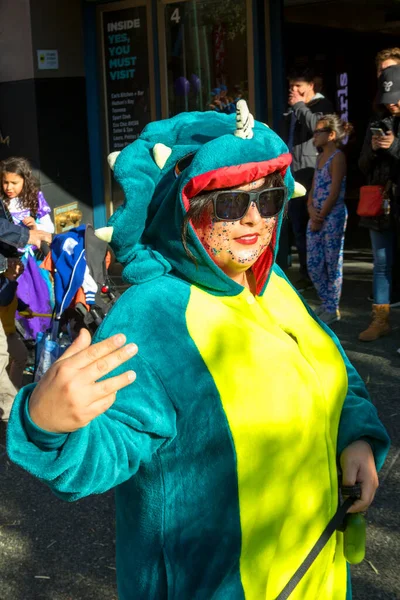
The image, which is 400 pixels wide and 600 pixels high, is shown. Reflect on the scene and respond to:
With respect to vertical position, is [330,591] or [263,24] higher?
[263,24]

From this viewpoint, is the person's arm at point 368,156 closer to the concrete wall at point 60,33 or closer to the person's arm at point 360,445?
the person's arm at point 360,445

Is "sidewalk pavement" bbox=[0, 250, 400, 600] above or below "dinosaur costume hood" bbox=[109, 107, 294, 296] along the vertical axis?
below

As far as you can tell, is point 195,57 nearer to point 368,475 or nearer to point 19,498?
point 19,498

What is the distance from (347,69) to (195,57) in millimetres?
5686

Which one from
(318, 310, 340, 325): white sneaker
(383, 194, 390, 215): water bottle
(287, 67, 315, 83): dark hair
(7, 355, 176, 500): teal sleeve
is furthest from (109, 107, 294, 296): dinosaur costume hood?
(287, 67, 315, 83): dark hair

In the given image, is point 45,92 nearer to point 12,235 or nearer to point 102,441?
point 12,235

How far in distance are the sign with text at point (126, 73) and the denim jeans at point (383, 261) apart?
4.24m

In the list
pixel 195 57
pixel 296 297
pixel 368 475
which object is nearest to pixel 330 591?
pixel 368 475

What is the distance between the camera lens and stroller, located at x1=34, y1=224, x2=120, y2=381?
5.54 m

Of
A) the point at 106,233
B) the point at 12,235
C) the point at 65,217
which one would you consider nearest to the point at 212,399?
the point at 106,233

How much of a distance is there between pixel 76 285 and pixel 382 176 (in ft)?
8.14

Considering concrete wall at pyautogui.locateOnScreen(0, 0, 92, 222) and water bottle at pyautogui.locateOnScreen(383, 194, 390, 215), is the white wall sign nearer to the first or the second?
concrete wall at pyautogui.locateOnScreen(0, 0, 92, 222)

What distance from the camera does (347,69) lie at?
14172 millimetres

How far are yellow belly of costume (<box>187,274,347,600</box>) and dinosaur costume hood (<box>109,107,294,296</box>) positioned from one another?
0.11 meters
